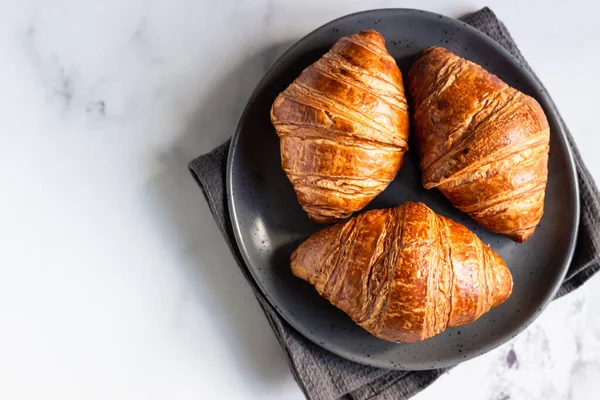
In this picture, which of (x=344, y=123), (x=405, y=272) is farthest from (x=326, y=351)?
(x=344, y=123)

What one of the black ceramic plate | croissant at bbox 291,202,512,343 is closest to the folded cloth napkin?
the black ceramic plate

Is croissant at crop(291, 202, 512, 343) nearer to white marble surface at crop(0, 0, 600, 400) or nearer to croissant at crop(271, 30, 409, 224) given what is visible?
croissant at crop(271, 30, 409, 224)

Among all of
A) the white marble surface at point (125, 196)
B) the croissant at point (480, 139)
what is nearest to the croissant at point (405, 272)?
the croissant at point (480, 139)

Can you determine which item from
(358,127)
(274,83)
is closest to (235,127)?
(274,83)

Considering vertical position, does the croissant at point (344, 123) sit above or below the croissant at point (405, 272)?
above

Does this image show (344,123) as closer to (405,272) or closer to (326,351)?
(405,272)

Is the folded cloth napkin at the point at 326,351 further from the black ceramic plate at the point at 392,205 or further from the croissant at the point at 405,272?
the croissant at the point at 405,272
